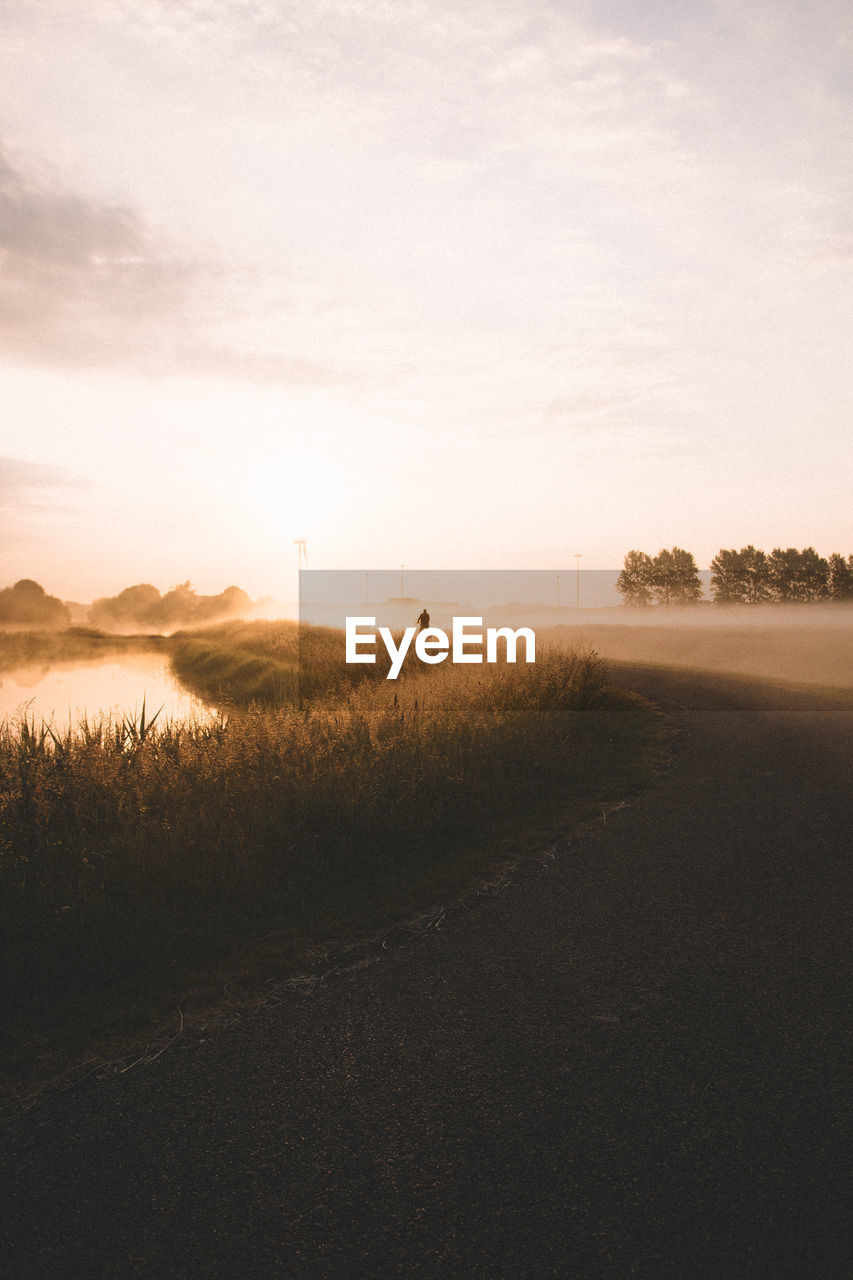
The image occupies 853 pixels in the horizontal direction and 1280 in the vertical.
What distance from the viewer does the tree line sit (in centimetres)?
9331

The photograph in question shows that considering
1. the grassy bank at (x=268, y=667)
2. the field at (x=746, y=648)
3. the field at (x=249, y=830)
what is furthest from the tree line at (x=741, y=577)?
the field at (x=249, y=830)

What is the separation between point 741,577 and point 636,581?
13.7m

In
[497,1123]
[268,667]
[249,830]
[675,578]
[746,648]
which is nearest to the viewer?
[497,1123]

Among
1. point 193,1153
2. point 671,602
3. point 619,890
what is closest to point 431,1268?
point 193,1153

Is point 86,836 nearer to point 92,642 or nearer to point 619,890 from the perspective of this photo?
point 619,890

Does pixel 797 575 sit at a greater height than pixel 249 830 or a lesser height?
greater

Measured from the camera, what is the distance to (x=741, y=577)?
4008 inches

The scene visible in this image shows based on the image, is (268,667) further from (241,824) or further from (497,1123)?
(497,1123)

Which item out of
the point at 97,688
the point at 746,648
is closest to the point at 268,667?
the point at 97,688

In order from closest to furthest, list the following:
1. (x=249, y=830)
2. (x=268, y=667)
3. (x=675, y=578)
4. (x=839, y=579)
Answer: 1. (x=249, y=830)
2. (x=268, y=667)
3. (x=839, y=579)
4. (x=675, y=578)

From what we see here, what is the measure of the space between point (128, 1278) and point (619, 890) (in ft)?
15.3

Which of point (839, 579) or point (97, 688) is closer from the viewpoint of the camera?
point (97, 688)

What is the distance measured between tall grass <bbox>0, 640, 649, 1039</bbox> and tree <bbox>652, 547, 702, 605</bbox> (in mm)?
95367

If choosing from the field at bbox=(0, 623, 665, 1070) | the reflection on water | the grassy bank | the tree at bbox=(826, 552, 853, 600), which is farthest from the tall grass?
the tree at bbox=(826, 552, 853, 600)
